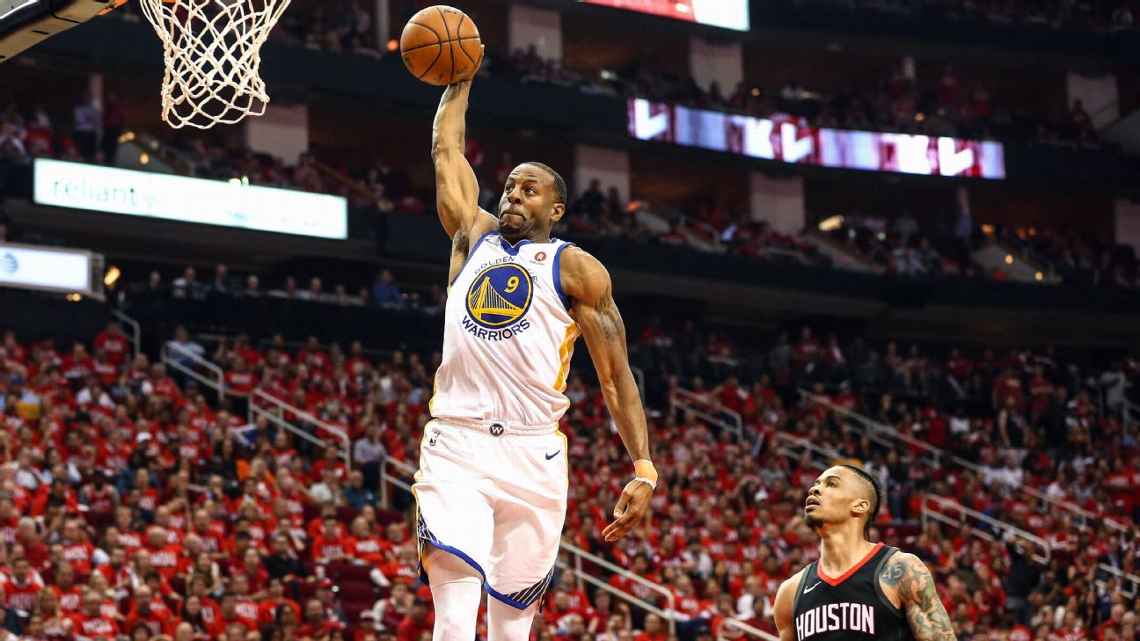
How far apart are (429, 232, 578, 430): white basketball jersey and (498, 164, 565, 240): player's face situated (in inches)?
4.6

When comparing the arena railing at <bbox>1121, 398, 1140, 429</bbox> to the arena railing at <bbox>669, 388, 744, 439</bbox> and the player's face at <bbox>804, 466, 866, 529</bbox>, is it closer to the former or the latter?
the arena railing at <bbox>669, 388, 744, 439</bbox>

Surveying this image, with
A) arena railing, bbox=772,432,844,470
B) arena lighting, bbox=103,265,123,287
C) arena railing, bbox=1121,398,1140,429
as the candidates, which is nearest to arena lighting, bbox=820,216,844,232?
arena railing, bbox=1121,398,1140,429

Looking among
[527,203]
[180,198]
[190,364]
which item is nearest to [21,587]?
[527,203]

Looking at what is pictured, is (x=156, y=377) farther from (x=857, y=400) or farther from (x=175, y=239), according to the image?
(x=857, y=400)

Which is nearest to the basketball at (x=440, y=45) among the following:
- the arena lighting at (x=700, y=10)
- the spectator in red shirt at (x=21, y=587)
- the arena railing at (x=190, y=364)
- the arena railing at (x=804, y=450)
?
the spectator in red shirt at (x=21, y=587)

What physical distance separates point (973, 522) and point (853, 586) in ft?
64.9

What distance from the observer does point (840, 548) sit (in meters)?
6.97

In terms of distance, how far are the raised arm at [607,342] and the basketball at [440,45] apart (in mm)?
974

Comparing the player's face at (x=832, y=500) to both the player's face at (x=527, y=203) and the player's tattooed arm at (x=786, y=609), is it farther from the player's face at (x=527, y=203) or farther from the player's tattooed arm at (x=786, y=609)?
the player's face at (x=527, y=203)

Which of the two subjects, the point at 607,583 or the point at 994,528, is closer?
the point at 607,583

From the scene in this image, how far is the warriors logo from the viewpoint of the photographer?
7.25 meters

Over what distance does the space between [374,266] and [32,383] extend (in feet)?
39.4

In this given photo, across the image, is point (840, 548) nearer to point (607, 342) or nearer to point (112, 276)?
point (607, 342)

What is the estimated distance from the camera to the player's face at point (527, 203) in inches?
292
